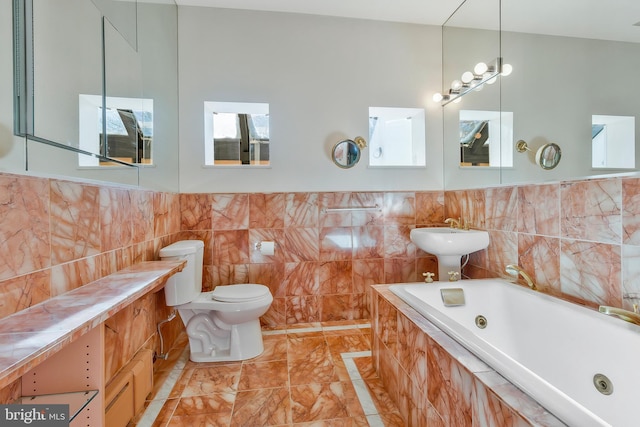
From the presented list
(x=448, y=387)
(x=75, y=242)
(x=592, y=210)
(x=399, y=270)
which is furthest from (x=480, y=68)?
(x=75, y=242)

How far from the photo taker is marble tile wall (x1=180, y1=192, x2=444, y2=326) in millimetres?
2371

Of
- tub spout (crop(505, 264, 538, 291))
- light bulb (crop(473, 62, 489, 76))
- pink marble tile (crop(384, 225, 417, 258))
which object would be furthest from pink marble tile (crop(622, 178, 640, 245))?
pink marble tile (crop(384, 225, 417, 258))

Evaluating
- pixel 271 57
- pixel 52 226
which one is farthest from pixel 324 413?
pixel 271 57

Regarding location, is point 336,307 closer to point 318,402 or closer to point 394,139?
point 318,402

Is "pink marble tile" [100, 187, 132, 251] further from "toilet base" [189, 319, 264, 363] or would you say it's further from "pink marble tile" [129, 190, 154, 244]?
"toilet base" [189, 319, 264, 363]

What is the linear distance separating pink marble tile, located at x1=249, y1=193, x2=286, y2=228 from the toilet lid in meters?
0.57

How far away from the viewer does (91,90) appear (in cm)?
123

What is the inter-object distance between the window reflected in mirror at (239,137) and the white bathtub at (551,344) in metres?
1.76

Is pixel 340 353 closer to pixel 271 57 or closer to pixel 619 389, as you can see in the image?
pixel 619 389

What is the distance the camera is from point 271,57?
2410 mm

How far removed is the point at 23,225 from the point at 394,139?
2.70m

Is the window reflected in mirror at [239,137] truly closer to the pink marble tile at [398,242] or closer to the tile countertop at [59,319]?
the pink marble tile at [398,242]

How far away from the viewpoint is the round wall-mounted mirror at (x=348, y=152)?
8.08ft

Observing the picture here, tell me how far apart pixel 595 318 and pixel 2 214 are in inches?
89.9
